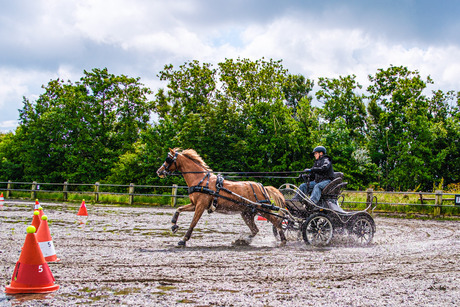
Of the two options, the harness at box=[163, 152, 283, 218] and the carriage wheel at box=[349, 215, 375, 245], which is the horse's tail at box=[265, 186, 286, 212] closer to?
the harness at box=[163, 152, 283, 218]

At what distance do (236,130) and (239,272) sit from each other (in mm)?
24809

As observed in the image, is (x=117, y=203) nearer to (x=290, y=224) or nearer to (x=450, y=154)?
(x=290, y=224)

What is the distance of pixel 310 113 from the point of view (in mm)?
33250

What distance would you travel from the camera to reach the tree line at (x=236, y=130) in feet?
98.9

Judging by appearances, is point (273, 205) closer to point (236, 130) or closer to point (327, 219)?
point (327, 219)

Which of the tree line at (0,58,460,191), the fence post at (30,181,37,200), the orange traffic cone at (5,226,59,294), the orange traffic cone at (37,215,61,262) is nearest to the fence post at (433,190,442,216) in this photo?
the tree line at (0,58,460,191)

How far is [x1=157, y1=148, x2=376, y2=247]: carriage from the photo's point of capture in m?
8.76

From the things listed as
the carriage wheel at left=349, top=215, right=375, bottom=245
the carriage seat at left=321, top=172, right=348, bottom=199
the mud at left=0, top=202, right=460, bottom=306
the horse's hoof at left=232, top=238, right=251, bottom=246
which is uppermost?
the carriage seat at left=321, top=172, right=348, bottom=199

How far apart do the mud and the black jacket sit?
148cm

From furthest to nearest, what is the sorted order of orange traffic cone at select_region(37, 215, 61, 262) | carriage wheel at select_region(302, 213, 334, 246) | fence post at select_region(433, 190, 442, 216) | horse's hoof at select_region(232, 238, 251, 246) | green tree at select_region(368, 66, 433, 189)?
green tree at select_region(368, 66, 433, 189), fence post at select_region(433, 190, 442, 216), carriage wheel at select_region(302, 213, 334, 246), horse's hoof at select_region(232, 238, 251, 246), orange traffic cone at select_region(37, 215, 61, 262)

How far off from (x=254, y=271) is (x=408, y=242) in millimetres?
5251

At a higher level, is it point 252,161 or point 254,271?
point 252,161

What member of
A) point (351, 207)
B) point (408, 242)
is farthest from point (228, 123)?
point (408, 242)

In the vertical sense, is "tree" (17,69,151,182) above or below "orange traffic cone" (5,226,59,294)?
above
